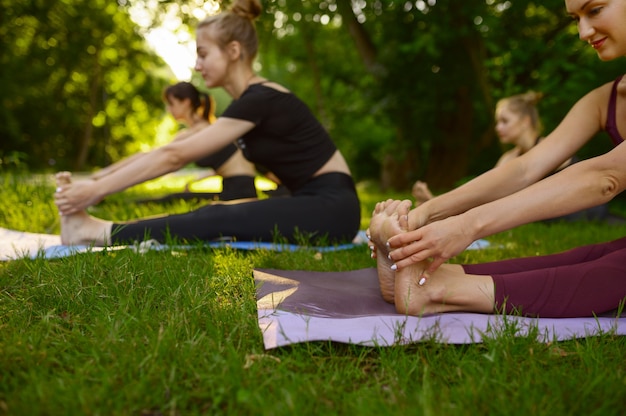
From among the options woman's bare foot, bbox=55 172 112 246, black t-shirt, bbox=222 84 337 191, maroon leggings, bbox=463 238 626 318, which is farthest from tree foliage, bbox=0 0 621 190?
maroon leggings, bbox=463 238 626 318

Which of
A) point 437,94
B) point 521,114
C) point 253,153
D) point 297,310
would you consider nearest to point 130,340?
point 297,310

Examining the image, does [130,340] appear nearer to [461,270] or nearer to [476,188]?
[461,270]

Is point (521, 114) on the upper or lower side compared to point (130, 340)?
upper

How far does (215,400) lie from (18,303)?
1.13m

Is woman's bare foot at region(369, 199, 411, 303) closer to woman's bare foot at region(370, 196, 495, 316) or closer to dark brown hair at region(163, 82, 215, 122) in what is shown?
woman's bare foot at region(370, 196, 495, 316)

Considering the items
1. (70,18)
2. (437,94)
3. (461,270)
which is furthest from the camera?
(70,18)

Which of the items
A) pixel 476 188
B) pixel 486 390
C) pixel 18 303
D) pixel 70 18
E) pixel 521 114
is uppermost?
pixel 70 18

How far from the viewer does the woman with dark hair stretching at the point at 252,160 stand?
339 cm

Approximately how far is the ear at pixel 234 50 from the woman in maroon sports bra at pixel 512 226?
198 cm

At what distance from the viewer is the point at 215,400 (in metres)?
1.41

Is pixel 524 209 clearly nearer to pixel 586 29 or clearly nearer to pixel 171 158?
pixel 586 29

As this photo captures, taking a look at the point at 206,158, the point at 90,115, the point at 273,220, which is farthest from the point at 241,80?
the point at 90,115

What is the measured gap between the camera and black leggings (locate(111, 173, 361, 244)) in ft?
11.1

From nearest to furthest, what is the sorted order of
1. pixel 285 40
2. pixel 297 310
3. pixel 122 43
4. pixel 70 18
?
pixel 297 310, pixel 285 40, pixel 70 18, pixel 122 43
